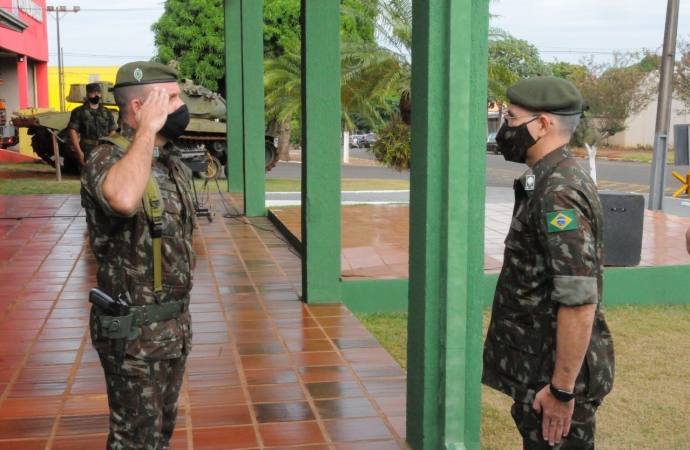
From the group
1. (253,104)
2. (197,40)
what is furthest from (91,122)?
(197,40)

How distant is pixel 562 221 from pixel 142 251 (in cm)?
122

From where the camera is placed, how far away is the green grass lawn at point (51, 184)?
1357 cm

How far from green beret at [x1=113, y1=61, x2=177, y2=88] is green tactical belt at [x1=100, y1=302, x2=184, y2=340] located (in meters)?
0.68

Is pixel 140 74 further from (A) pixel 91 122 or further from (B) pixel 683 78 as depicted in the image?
(B) pixel 683 78

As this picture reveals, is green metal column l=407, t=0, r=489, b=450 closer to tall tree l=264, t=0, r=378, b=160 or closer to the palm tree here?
the palm tree

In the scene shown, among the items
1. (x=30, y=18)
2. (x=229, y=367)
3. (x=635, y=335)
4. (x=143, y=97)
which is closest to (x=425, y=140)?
(x=143, y=97)

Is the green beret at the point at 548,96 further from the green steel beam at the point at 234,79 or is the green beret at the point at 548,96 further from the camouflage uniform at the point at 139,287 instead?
the green steel beam at the point at 234,79

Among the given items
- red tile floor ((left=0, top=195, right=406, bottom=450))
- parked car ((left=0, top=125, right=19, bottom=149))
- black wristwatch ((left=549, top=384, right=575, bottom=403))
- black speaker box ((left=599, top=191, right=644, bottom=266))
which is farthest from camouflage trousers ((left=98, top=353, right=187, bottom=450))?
parked car ((left=0, top=125, right=19, bottom=149))

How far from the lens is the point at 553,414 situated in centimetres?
228

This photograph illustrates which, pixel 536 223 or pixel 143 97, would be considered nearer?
pixel 536 223

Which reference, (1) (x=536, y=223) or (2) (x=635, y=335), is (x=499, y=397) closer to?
(2) (x=635, y=335)

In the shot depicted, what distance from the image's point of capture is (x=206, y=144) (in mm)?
18938

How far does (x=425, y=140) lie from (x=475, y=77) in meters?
0.30

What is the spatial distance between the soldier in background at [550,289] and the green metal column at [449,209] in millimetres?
517
